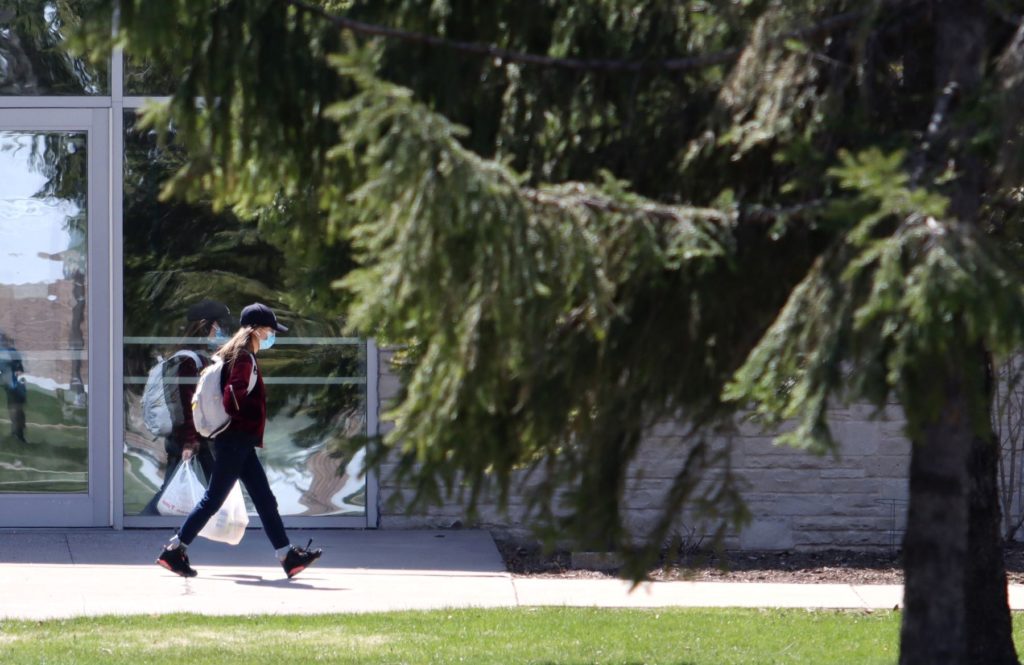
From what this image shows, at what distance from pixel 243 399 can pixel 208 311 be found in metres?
2.06

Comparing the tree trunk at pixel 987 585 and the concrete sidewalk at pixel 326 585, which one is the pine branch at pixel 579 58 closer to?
the tree trunk at pixel 987 585

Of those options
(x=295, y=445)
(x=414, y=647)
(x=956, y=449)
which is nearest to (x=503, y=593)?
(x=414, y=647)

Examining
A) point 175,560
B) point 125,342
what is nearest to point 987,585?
point 175,560

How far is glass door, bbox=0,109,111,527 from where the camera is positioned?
969 centimetres

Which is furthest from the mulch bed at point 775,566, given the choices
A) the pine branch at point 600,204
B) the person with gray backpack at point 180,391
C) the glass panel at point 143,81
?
the pine branch at point 600,204

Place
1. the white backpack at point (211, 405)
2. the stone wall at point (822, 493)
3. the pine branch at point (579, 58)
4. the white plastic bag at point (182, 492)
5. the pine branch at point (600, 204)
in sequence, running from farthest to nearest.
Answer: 1. the stone wall at point (822, 493)
2. the white plastic bag at point (182, 492)
3. the white backpack at point (211, 405)
4. the pine branch at point (579, 58)
5. the pine branch at point (600, 204)

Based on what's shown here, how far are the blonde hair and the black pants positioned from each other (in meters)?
0.43

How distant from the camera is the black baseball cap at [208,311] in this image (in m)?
9.73

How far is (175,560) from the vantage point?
7938 millimetres

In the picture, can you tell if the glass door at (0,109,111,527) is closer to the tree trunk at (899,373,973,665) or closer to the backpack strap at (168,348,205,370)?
the backpack strap at (168,348,205,370)

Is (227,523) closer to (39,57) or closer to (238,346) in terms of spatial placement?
(238,346)

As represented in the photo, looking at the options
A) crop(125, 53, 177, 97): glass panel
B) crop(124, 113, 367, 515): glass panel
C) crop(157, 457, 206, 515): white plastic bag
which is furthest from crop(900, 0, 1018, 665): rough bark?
crop(125, 53, 177, 97): glass panel

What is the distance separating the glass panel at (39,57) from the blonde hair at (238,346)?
282cm

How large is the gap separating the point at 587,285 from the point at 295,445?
6.97m
